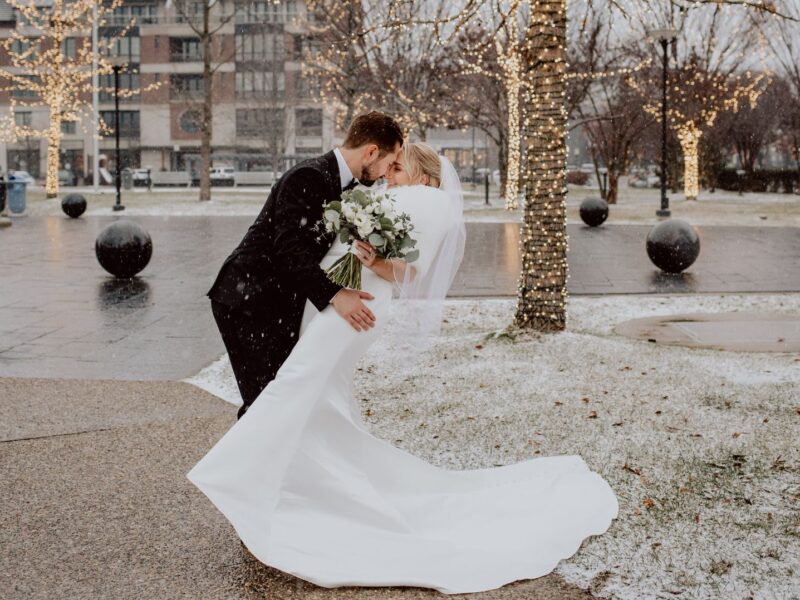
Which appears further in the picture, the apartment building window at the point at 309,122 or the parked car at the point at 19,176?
the apartment building window at the point at 309,122

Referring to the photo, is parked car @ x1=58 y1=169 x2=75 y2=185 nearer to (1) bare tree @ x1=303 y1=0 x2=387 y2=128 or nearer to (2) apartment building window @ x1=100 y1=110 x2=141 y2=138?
(2) apartment building window @ x1=100 y1=110 x2=141 y2=138

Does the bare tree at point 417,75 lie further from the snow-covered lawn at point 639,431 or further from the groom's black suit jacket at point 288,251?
the groom's black suit jacket at point 288,251

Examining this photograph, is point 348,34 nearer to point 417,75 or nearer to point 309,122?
point 417,75

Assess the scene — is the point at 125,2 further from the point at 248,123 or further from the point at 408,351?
the point at 408,351

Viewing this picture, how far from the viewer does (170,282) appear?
42.8 feet

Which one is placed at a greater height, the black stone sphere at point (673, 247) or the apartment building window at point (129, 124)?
the apartment building window at point (129, 124)

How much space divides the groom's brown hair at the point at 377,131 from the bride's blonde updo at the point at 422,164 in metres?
0.39

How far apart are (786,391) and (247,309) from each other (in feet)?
14.3

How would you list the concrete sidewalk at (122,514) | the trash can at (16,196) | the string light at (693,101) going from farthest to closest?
the string light at (693,101) → the trash can at (16,196) → the concrete sidewalk at (122,514)

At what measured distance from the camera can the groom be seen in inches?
151

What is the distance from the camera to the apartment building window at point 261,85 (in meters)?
59.3

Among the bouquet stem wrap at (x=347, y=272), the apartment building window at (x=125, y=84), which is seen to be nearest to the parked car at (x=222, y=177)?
the apartment building window at (x=125, y=84)

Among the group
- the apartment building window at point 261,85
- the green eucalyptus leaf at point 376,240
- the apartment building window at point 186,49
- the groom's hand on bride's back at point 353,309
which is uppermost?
the apartment building window at point 186,49

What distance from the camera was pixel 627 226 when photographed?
24.1 m
